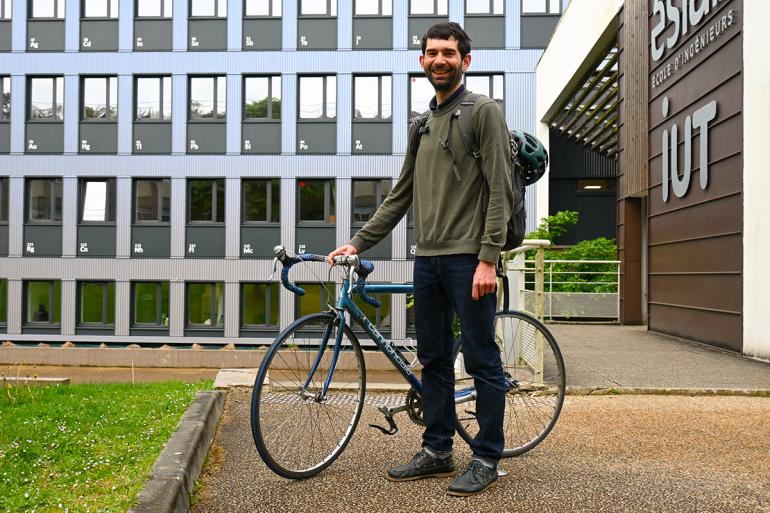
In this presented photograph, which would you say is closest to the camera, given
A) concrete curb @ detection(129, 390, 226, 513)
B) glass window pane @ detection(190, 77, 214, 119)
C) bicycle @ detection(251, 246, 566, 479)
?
concrete curb @ detection(129, 390, 226, 513)

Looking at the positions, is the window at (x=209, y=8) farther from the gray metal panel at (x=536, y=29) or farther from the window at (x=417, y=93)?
the gray metal panel at (x=536, y=29)

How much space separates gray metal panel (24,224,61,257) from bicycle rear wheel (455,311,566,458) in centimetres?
2180

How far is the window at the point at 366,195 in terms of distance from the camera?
75.2ft

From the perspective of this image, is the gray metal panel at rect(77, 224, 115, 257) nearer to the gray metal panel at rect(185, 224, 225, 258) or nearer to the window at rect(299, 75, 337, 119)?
the gray metal panel at rect(185, 224, 225, 258)

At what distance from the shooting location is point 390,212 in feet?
11.9

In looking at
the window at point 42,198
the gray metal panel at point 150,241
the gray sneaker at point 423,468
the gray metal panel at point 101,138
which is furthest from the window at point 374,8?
the gray sneaker at point 423,468

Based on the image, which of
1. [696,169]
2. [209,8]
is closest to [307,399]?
[696,169]

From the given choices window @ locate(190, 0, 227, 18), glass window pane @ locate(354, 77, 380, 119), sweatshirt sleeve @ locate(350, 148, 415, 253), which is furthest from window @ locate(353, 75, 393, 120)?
sweatshirt sleeve @ locate(350, 148, 415, 253)

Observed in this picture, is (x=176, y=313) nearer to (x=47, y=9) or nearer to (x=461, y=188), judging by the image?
(x=47, y=9)

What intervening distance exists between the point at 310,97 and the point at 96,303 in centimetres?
917

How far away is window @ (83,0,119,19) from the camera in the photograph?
2325cm

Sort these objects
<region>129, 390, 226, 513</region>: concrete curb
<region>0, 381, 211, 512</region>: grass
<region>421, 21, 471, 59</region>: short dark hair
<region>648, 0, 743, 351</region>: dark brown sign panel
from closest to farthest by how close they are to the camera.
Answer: <region>129, 390, 226, 513</region>: concrete curb, <region>0, 381, 211, 512</region>: grass, <region>421, 21, 471, 59</region>: short dark hair, <region>648, 0, 743, 351</region>: dark brown sign panel

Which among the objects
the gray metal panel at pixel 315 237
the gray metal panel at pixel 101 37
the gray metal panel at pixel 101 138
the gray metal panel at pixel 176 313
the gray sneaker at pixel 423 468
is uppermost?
the gray metal panel at pixel 101 37

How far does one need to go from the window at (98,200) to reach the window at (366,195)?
24.9 ft
